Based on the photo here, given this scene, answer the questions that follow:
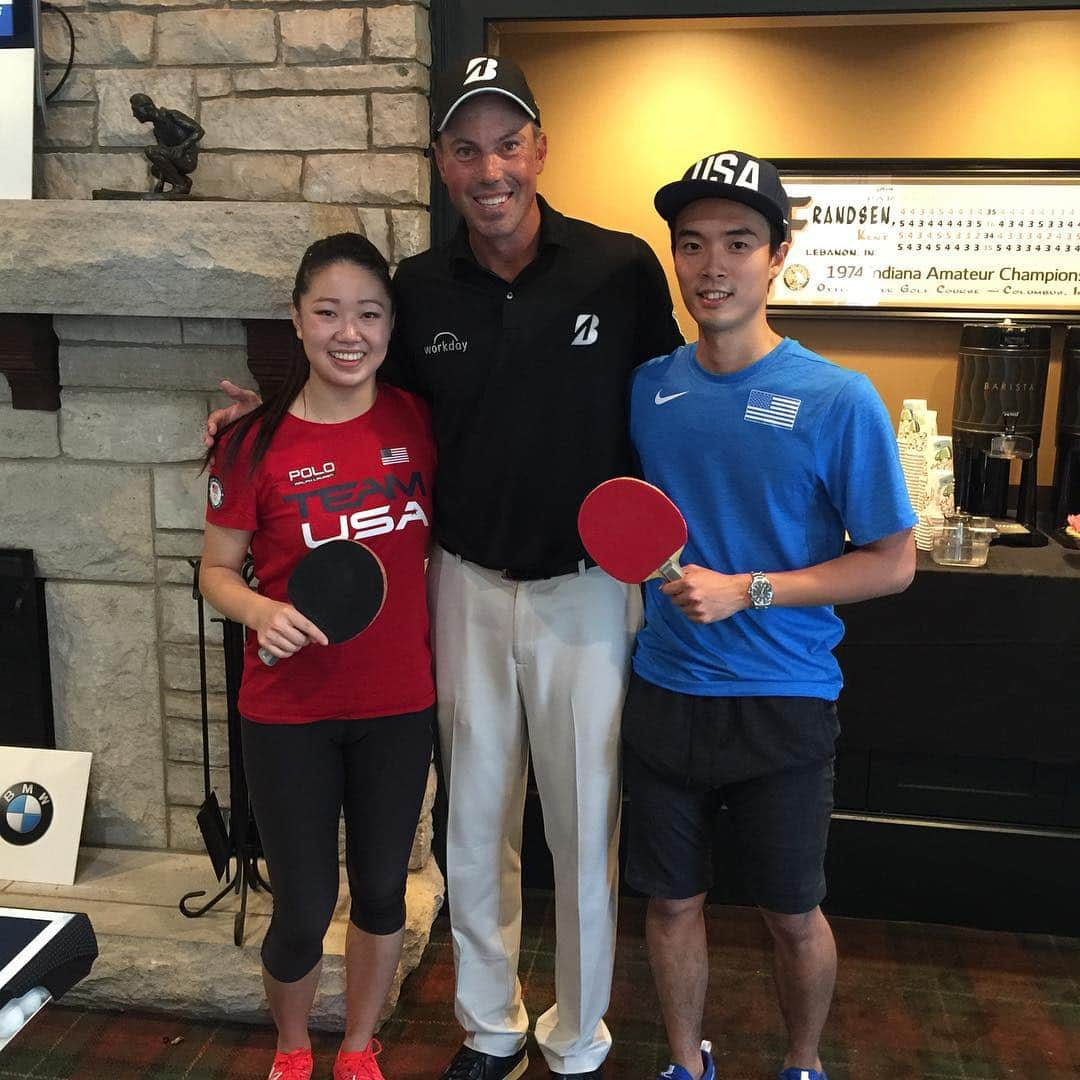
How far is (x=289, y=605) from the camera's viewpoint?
1.67 m

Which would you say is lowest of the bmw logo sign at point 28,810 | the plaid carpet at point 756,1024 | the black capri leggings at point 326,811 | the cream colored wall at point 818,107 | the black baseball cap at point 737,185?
the plaid carpet at point 756,1024

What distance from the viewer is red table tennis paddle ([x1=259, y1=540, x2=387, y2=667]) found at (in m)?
1.61

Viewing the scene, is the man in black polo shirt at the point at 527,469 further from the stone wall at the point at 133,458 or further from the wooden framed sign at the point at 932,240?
the wooden framed sign at the point at 932,240

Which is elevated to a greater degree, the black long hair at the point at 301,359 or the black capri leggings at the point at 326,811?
the black long hair at the point at 301,359

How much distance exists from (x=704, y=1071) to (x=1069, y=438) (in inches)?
68.0

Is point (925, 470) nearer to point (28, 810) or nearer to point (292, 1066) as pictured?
point (292, 1066)

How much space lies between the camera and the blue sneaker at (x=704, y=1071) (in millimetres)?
1930

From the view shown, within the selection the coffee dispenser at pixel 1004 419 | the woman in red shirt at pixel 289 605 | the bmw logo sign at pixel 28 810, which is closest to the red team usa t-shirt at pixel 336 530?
the woman in red shirt at pixel 289 605

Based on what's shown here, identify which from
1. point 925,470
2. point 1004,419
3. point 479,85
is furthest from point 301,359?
point 1004,419

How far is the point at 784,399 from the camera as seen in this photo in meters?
1.65

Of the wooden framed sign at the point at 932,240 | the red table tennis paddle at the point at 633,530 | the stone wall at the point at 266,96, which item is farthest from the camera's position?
the wooden framed sign at the point at 932,240

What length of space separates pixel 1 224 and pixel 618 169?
179 centimetres

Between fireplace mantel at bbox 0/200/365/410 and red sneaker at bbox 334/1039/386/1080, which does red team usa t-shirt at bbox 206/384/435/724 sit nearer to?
fireplace mantel at bbox 0/200/365/410

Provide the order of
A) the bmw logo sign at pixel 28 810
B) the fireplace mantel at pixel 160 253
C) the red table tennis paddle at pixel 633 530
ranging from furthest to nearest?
the bmw logo sign at pixel 28 810
the fireplace mantel at pixel 160 253
the red table tennis paddle at pixel 633 530
